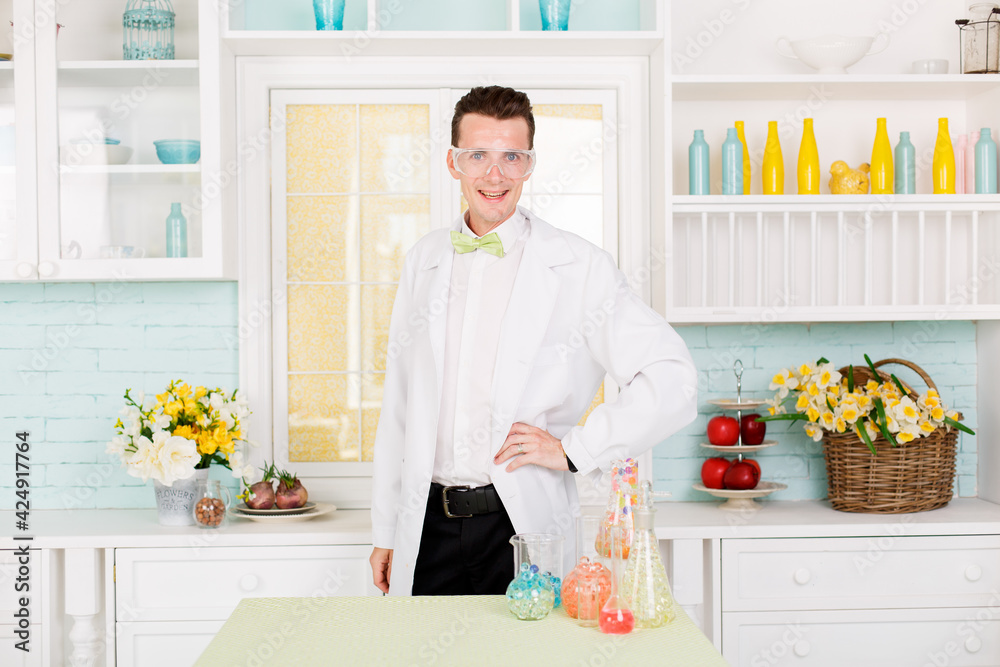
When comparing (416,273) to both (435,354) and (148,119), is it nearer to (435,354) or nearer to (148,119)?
(435,354)

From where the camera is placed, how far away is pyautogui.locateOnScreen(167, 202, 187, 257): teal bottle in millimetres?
2590

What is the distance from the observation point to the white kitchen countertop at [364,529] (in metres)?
2.44

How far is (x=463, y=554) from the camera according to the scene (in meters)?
1.93

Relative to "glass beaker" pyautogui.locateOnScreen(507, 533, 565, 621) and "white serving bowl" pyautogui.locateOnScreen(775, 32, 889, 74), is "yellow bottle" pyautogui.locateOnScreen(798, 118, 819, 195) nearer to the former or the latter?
"white serving bowl" pyautogui.locateOnScreen(775, 32, 889, 74)

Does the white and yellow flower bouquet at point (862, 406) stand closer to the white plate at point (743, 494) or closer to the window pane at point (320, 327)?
the white plate at point (743, 494)

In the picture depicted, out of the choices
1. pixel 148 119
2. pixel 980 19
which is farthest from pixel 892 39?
pixel 148 119

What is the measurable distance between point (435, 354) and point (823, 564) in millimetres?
1251

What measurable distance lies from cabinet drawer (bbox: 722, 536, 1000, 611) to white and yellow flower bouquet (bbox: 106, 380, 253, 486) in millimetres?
1389

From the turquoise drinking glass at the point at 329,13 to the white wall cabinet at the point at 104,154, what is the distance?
11.1 inches

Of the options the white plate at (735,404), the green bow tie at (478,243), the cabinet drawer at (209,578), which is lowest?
the cabinet drawer at (209,578)

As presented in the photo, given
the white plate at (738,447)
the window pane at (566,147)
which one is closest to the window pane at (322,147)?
the window pane at (566,147)

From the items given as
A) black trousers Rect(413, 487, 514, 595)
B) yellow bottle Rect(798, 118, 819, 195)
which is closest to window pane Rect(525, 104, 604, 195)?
yellow bottle Rect(798, 118, 819, 195)

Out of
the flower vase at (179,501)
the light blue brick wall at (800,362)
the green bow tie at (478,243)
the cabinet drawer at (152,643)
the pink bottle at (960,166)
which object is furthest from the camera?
the light blue brick wall at (800,362)

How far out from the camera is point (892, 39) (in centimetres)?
293
